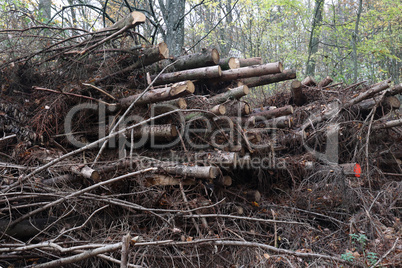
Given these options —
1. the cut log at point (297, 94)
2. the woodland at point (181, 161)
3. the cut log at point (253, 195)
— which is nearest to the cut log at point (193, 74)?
the woodland at point (181, 161)

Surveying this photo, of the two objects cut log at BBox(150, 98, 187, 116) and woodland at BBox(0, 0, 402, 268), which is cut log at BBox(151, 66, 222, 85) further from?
cut log at BBox(150, 98, 187, 116)

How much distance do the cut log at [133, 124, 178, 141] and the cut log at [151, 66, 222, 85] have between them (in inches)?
45.0

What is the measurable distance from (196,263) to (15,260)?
1.94 metres

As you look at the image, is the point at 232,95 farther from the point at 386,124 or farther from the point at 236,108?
the point at 386,124

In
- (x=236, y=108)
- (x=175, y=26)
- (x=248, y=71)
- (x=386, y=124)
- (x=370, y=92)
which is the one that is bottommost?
(x=386, y=124)

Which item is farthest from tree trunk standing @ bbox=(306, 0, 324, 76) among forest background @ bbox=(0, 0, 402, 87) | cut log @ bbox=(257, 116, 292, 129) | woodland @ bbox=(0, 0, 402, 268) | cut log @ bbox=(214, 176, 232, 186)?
cut log @ bbox=(214, 176, 232, 186)

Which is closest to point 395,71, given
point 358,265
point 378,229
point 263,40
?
point 263,40

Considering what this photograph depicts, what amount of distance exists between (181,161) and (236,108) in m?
1.31

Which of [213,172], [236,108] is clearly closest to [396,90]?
[236,108]

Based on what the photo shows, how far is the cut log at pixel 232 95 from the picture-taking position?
16.0 ft

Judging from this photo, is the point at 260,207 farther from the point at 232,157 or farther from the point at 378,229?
the point at 378,229

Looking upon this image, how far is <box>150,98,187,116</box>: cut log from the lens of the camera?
14.8 feet

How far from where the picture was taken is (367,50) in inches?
404

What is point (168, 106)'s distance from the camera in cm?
459
